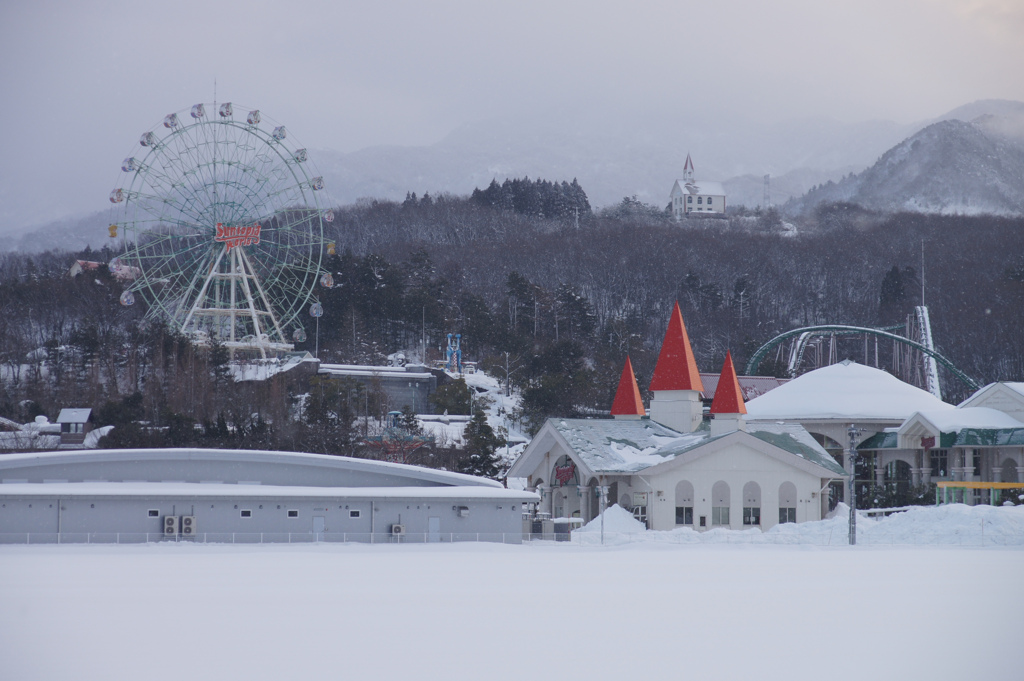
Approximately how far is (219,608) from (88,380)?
61.2 m

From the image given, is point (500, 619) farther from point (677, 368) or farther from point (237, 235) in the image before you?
point (237, 235)

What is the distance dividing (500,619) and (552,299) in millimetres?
87026

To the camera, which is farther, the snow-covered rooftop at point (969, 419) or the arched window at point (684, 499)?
the snow-covered rooftop at point (969, 419)

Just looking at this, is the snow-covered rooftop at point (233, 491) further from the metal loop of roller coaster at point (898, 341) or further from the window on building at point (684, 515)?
the metal loop of roller coaster at point (898, 341)

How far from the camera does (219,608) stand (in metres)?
20.5

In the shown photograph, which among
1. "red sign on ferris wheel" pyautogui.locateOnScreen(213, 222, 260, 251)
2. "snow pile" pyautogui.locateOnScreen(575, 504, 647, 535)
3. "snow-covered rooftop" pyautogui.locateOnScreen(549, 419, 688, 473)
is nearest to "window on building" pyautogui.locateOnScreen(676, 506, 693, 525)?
"snow pile" pyautogui.locateOnScreen(575, 504, 647, 535)

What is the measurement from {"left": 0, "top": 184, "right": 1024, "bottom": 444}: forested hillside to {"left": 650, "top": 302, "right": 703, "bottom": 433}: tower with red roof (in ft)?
70.9

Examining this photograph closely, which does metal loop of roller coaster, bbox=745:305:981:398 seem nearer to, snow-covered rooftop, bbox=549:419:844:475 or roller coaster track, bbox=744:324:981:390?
roller coaster track, bbox=744:324:981:390

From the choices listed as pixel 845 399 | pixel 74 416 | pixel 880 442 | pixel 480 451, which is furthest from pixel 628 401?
pixel 74 416

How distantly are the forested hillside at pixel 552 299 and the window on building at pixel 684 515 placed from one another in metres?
28.3

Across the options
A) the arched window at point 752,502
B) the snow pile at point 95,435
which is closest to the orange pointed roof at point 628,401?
the arched window at point 752,502

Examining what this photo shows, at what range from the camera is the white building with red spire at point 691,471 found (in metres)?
48.3

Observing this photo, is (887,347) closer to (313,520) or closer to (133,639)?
(313,520)

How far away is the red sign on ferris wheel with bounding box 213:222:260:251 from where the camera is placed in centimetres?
8119
